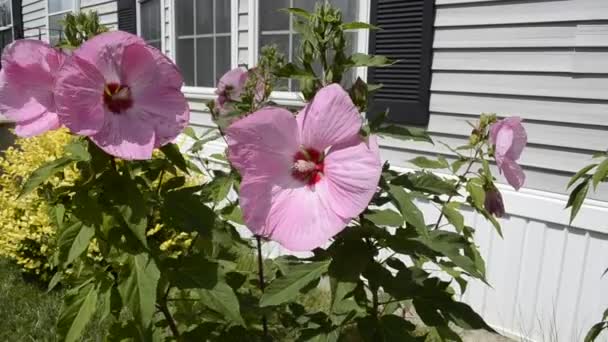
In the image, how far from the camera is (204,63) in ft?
19.7

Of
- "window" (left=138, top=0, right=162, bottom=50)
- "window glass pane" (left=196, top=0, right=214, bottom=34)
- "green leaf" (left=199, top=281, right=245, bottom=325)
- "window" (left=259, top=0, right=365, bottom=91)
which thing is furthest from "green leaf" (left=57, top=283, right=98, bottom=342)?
"window" (left=138, top=0, right=162, bottom=50)

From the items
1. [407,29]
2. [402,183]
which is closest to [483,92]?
[407,29]

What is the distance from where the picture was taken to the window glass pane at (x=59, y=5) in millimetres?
9856

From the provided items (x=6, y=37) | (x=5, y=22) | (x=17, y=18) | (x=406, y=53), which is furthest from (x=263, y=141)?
(x=5, y=22)

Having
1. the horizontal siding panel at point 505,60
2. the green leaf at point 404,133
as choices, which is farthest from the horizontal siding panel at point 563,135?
the green leaf at point 404,133

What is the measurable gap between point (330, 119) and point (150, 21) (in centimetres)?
646

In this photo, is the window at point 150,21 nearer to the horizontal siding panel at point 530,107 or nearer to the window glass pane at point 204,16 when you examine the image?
the window glass pane at point 204,16

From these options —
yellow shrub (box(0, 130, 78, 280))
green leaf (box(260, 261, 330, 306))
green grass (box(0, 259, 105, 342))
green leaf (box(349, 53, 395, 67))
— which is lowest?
green grass (box(0, 259, 105, 342))

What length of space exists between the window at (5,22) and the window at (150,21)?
347 inches

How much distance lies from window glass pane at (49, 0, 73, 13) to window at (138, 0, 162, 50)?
3.41 meters

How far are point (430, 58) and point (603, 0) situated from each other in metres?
1.06

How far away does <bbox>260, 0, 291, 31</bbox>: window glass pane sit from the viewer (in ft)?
15.9

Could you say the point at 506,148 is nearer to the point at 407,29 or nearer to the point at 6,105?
the point at 6,105

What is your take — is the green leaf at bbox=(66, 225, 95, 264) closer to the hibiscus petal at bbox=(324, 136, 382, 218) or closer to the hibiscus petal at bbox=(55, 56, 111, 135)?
the hibiscus petal at bbox=(55, 56, 111, 135)
